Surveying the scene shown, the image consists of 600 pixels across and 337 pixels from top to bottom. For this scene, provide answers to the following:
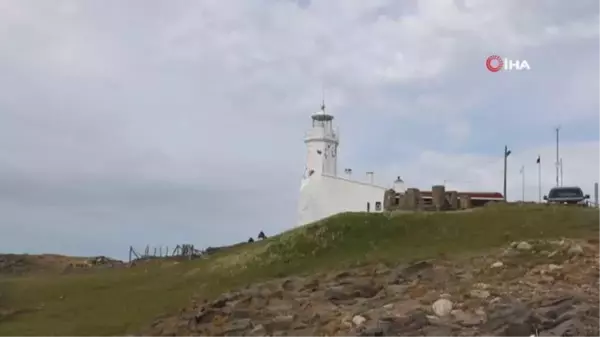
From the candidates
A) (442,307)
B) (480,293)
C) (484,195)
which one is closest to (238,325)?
(442,307)

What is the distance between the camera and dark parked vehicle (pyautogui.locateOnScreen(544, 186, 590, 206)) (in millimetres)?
41875

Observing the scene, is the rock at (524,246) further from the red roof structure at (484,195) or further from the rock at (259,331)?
the red roof structure at (484,195)

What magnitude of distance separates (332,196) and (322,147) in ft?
19.1

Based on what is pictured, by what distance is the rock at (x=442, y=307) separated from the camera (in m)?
20.5

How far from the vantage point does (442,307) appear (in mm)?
20781

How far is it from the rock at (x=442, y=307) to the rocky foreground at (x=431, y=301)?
0.09 feet

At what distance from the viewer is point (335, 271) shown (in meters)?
28.7

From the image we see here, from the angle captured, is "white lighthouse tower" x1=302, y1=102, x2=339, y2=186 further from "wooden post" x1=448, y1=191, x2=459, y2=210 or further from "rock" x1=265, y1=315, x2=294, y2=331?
"rock" x1=265, y1=315, x2=294, y2=331

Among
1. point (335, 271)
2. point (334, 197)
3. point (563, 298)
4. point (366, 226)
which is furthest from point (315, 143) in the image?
point (563, 298)

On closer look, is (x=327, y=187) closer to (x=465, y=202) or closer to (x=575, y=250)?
(x=465, y=202)

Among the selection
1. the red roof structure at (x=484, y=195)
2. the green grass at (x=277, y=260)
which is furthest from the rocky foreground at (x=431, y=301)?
the red roof structure at (x=484, y=195)

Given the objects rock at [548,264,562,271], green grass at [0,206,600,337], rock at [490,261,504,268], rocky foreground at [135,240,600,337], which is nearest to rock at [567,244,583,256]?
rocky foreground at [135,240,600,337]

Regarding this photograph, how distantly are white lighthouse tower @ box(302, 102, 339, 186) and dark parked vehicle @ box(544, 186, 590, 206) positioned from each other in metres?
14.9

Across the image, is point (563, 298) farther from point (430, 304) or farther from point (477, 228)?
point (477, 228)
